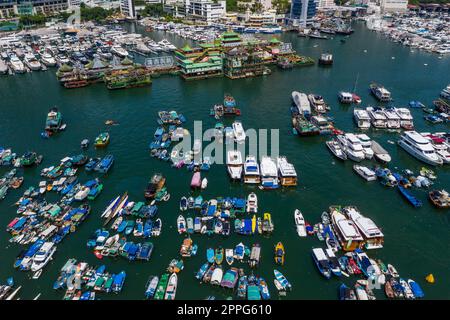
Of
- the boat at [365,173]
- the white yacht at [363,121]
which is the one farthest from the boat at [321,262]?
the white yacht at [363,121]

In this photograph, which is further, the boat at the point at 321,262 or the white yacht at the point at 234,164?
the white yacht at the point at 234,164

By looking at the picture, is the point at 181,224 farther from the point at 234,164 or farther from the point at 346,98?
the point at 346,98

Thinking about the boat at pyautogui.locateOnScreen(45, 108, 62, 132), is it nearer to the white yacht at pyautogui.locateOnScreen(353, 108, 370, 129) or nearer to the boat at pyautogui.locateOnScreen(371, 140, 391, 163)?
the boat at pyautogui.locateOnScreen(371, 140, 391, 163)

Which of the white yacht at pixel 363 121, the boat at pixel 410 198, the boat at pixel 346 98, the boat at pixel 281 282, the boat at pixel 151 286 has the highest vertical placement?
the boat at pixel 346 98

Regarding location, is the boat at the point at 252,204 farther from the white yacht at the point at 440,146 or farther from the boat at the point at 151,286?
the white yacht at the point at 440,146

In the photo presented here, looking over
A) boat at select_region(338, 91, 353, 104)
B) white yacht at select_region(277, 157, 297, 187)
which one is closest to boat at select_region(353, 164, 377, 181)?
white yacht at select_region(277, 157, 297, 187)

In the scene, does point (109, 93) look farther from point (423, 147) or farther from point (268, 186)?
point (423, 147)

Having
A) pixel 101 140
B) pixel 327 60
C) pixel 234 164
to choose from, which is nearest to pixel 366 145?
pixel 234 164
